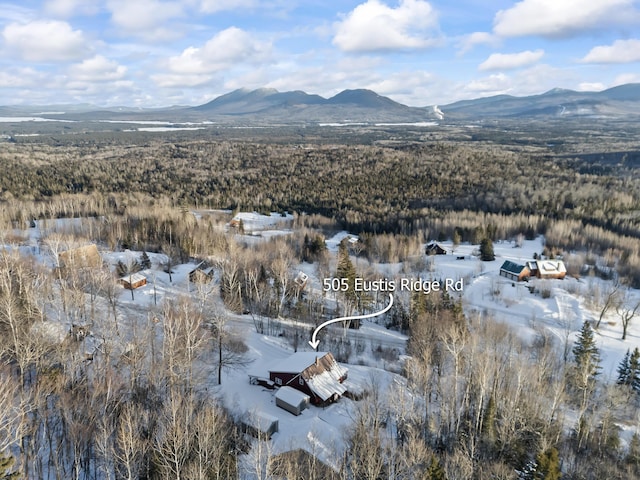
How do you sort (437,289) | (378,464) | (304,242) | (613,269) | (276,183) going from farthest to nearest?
1. (276,183)
2. (304,242)
3. (613,269)
4. (437,289)
5. (378,464)

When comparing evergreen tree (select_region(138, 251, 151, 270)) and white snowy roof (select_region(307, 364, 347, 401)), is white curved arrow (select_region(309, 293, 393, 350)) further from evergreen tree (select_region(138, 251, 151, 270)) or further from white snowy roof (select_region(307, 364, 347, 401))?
evergreen tree (select_region(138, 251, 151, 270))

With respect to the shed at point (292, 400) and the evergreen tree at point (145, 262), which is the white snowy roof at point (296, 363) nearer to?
the shed at point (292, 400)

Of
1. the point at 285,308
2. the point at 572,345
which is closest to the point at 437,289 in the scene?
the point at 572,345

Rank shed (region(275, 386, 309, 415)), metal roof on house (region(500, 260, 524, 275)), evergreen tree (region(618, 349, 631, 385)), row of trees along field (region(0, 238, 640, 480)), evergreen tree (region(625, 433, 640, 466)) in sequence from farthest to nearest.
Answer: metal roof on house (region(500, 260, 524, 275)) → evergreen tree (region(618, 349, 631, 385)) → shed (region(275, 386, 309, 415)) → evergreen tree (region(625, 433, 640, 466)) → row of trees along field (region(0, 238, 640, 480))

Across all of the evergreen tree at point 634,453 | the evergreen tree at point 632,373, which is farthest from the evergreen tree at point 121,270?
the evergreen tree at point 632,373

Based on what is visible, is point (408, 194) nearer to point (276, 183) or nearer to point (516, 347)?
point (276, 183)

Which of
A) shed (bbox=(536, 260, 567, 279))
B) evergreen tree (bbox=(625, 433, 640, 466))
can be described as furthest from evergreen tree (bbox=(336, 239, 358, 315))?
shed (bbox=(536, 260, 567, 279))
